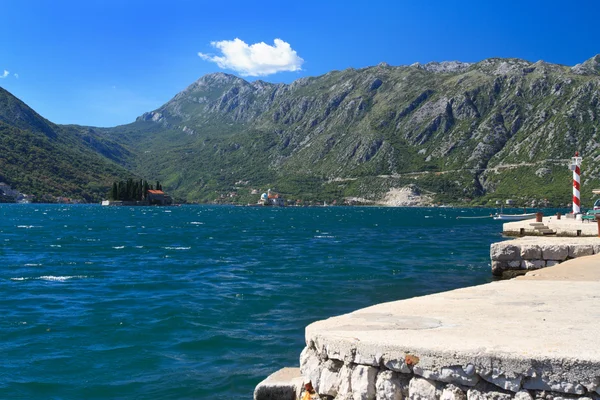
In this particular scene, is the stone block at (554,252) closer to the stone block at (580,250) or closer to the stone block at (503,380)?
the stone block at (580,250)

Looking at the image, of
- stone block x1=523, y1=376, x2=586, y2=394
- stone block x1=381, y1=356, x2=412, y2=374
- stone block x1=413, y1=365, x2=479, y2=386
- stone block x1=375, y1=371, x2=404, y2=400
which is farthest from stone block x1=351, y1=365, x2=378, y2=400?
stone block x1=523, y1=376, x2=586, y2=394

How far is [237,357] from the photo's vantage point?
11.8 metres

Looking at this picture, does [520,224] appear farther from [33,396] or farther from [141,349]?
[33,396]

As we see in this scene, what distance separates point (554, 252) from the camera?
21.8 m

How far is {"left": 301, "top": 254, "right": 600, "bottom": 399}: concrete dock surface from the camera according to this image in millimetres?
5156

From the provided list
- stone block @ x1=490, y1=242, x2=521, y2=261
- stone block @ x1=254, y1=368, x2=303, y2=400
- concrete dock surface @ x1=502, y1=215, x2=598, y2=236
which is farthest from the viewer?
concrete dock surface @ x1=502, y1=215, x2=598, y2=236

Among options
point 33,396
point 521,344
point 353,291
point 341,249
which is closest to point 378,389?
point 521,344

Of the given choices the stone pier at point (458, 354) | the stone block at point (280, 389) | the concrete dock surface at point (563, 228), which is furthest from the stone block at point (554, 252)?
the stone block at point (280, 389)

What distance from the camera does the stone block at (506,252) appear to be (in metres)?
22.3

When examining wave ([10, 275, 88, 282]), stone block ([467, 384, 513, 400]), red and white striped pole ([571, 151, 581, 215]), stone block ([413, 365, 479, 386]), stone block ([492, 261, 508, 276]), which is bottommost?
wave ([10, 275, 88, 282])

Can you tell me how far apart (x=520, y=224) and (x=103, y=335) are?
34.4 metres

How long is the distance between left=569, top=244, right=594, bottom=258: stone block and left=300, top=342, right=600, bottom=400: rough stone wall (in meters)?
19.0

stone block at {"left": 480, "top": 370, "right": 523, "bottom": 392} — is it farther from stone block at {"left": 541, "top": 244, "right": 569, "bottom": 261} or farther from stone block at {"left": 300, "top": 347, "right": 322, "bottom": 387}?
stone block at {"left": 541, "top": 244, "right": 569, "bottom": 261}

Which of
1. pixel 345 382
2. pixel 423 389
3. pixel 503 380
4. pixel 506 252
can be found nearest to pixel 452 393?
pixel 423 389
